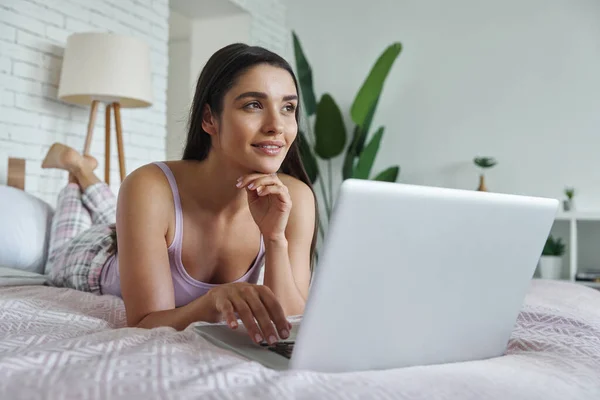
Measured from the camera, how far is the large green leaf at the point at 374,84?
454cm

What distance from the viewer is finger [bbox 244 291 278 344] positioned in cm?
92

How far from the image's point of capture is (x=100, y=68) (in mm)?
3049

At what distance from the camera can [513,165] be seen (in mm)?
4570

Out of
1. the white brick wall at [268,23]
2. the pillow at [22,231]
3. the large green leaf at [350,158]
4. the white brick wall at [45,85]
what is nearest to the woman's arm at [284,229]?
the pillow at [22,231]

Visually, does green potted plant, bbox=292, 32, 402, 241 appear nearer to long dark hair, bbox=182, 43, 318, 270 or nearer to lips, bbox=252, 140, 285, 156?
long dark hair, bbox=182, 43, 318, 270

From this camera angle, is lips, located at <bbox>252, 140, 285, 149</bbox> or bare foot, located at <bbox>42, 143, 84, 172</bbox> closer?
lips, located at <bbox>252, 140, 285, 149</bbox>

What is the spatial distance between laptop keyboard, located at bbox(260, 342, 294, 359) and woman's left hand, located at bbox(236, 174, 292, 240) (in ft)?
1.30

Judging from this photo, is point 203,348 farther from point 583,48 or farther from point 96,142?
point 583,48

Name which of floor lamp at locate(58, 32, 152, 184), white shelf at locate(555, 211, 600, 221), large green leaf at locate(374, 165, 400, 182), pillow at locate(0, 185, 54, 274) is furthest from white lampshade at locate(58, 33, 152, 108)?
white shelf at locate(555, 211, 600, 221)

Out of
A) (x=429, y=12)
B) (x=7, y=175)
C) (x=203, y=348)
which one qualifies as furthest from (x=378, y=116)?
(x=203, y=348)

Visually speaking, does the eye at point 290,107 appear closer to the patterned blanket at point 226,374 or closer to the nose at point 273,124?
the nose at point 273,124

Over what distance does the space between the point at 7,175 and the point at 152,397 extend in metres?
2.62

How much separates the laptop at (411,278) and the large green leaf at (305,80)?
3948 mm

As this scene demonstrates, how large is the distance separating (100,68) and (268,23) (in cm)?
234
